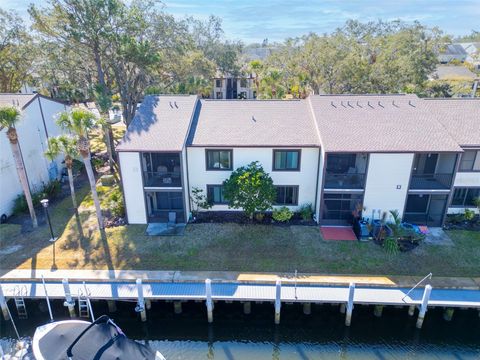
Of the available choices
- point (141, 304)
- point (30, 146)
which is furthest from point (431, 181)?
point (30, 146)

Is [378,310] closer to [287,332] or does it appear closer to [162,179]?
[287,332]

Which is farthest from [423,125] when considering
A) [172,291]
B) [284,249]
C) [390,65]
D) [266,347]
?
[390,65]

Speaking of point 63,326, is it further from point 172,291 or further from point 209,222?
point 209,222

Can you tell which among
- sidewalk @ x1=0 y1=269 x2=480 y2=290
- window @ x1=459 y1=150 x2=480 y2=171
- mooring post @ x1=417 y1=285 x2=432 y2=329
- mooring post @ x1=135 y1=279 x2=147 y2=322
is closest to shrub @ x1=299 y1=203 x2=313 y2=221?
sidewalk @ x1=0 y1=269 x2=480 y2=290

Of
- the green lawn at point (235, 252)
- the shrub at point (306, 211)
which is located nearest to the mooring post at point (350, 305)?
the green lawn at point (235, 252)

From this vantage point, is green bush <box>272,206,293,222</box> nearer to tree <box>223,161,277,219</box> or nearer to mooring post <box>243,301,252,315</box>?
tree <box>223,161,277,219</box>

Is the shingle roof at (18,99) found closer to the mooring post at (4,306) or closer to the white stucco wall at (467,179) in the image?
the mooring post at (4,306)
